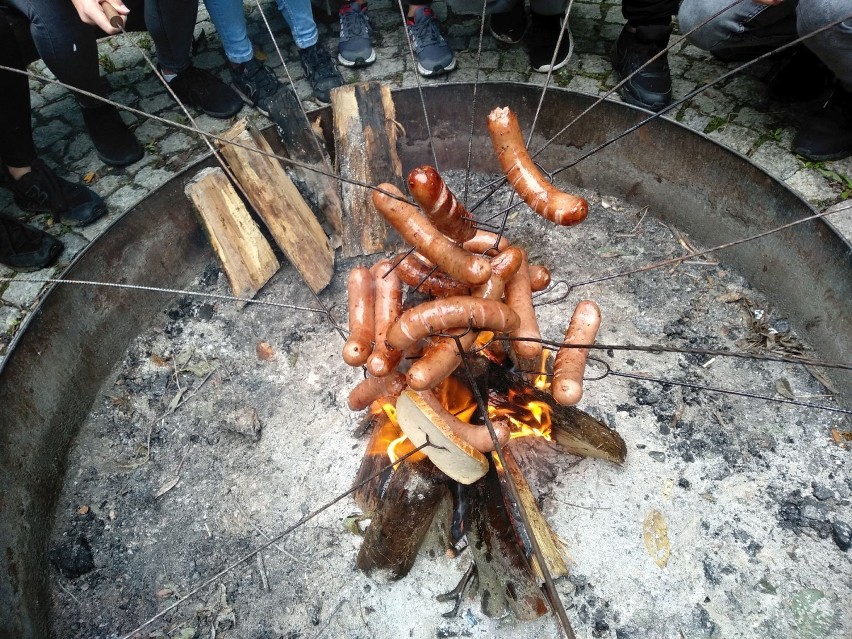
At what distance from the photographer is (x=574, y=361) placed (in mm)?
2037

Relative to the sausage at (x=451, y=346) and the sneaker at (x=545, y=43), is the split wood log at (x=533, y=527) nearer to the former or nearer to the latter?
the sausage at (x=451, y=346)

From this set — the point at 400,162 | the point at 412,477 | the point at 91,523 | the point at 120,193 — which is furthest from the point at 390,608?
the point at 120,193

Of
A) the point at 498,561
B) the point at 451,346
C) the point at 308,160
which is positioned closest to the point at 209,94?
the point at 308,160

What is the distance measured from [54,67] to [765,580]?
4599mm

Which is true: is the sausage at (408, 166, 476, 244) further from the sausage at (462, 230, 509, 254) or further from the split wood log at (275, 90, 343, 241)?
the split wood log at (275, 90, 343, 241)

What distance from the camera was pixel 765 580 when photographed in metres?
2.13

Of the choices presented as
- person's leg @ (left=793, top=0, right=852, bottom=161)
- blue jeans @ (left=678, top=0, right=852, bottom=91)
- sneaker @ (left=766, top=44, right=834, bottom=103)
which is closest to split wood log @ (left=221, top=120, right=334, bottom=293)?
blue jeans @ (left=678, top=0, right=852, bottom=91)

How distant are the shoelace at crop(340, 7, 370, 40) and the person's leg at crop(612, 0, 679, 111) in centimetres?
205

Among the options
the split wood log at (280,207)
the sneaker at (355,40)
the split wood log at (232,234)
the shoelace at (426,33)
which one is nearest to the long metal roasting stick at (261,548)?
the split wood log at (280,207)

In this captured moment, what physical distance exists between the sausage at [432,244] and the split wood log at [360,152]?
1.48 metres

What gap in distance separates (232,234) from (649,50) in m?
3.10

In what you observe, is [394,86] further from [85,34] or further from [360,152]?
[85,34]

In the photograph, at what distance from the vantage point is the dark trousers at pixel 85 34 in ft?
11.1

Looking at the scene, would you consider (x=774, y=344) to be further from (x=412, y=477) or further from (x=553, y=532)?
(x=412, y=477)
